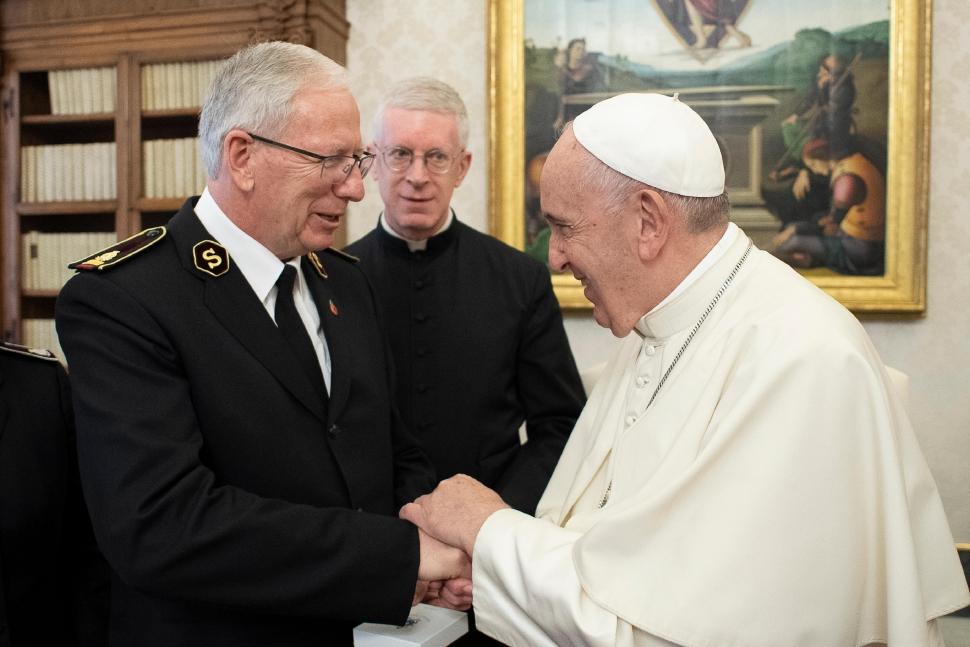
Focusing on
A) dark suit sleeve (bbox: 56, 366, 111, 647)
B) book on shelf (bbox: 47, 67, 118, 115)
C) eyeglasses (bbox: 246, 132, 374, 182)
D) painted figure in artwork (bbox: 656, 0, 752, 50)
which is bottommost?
dark suit sleeve (bbox: 56, 366, 111, 647)

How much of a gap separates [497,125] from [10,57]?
2.71 metres

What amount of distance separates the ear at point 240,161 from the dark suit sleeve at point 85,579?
582 mm

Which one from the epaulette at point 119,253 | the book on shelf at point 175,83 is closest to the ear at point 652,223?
the epaulette at point 119,253

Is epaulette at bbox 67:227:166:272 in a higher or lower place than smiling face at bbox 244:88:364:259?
lower

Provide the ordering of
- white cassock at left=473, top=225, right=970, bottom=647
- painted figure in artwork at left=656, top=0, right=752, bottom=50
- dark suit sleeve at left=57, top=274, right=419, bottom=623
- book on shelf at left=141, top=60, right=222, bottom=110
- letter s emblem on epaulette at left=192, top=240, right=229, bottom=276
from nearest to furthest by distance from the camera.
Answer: white cassock at left=473, top=225, right=970, bottom=647, dark suit sleeve at left=57, top=274, right=419, bottom=623, letter s emblem on epaulette at left=192, top=240, right=229, bottom=276, painted figure in artwork at left=656, top=0, right=752, bottom=50, book on shelf at left=141, top=60, right=222, bottom=110

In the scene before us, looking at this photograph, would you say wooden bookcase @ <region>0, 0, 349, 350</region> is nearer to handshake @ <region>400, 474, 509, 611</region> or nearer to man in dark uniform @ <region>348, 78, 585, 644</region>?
man in dark uniform @ <region>348, 78, 585, 644</region>

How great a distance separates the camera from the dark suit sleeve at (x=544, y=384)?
263 centimetres

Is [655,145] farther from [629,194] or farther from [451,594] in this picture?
[451,594]

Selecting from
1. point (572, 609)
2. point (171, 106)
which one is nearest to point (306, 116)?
point (572, 609)

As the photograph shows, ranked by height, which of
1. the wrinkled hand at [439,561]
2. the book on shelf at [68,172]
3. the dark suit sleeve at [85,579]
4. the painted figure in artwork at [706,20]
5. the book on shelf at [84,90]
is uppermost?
the painted figure in artwork at [706,20]

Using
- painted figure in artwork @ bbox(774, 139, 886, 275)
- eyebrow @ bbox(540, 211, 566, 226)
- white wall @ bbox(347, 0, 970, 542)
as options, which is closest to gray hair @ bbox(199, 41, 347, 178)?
eyebrow @ bbox(540, 211, 566, 226)

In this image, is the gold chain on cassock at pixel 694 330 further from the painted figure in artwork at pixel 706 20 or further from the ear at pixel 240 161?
the painted figure in artwork at pixel 706 20

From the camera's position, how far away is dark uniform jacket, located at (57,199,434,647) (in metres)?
1.54

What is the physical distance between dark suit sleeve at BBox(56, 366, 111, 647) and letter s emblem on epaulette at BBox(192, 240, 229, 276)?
0.45 metres
